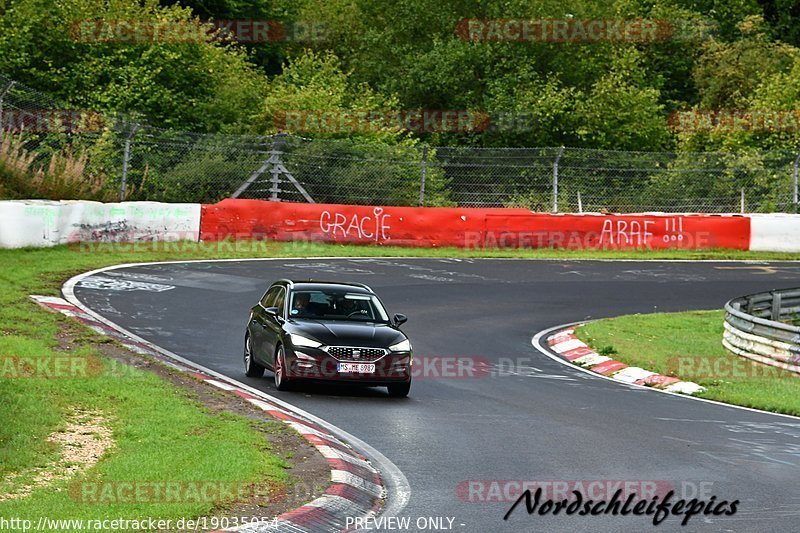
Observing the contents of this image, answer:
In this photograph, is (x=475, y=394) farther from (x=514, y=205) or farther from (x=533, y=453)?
(x=514, y=205)

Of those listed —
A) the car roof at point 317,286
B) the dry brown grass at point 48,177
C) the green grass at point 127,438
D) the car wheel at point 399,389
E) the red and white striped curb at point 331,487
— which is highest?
the dry brown grass at point 48,177

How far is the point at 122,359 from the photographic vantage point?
54.3ft

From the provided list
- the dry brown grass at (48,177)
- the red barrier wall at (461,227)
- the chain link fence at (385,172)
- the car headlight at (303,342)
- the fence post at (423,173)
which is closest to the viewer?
the car headlight at (303,342)

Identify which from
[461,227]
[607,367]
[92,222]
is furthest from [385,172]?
[607,367]

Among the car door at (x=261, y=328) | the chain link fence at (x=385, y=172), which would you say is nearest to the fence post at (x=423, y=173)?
the chain link fence at (x=385, y=172)

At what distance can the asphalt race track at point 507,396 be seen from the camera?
1093cm

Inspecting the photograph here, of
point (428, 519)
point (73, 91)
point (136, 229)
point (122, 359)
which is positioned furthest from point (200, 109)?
point (428, 519)

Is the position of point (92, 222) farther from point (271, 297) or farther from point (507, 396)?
point (507, 396)

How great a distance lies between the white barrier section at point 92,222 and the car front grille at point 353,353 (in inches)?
548

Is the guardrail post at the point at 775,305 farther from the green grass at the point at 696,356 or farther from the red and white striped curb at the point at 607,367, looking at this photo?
the red and white striped curb at the point at 607,367

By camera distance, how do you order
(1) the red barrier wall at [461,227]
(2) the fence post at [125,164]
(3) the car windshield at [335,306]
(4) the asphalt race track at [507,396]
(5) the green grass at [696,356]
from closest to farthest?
Answer: (4) the asphalt race track at [507,396] → (3) the car windshield at [335,306] → (5) the green grass at [696,356] → (2) the fence post at [125,164] → (1) the red barrier wall at [461,227]

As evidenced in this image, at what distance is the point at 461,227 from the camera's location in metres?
35.0

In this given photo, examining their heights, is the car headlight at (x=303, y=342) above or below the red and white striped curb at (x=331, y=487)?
above

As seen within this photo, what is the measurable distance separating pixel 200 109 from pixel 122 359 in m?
30.0
